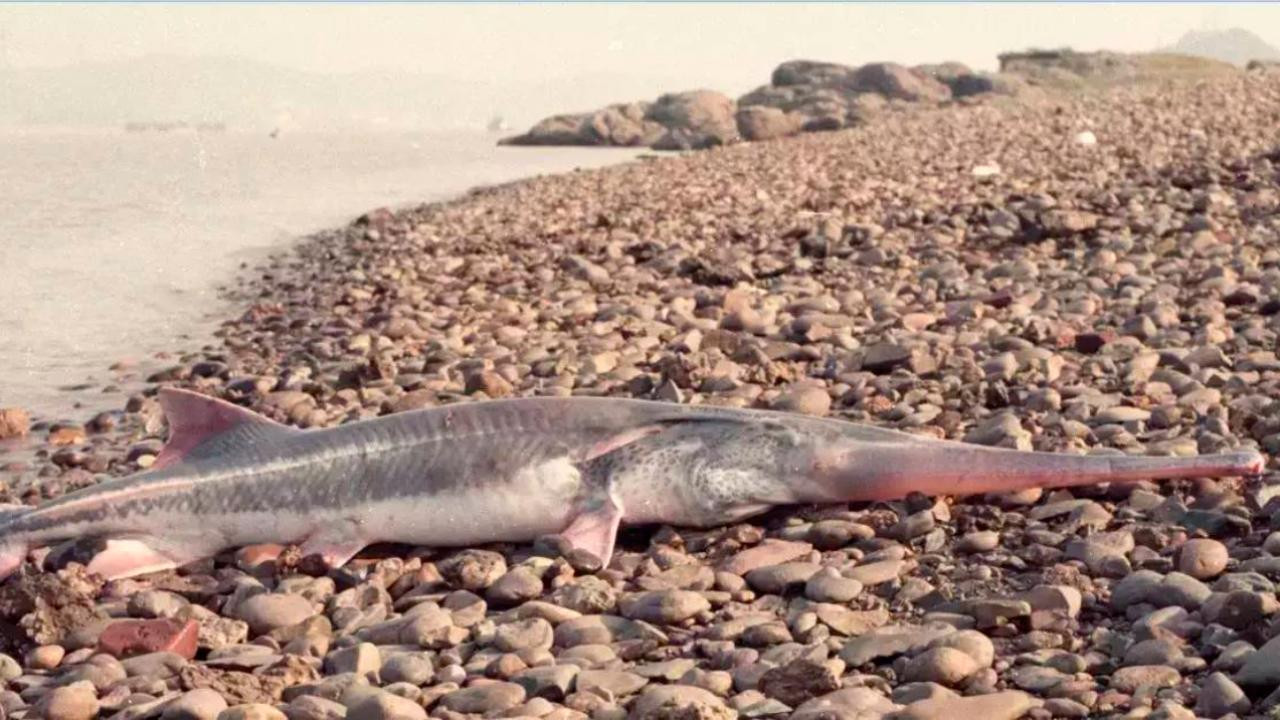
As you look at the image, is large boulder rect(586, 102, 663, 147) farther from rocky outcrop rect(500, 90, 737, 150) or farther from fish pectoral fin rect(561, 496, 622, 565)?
fish pectoral fin rect(561, 496, 622, 565)

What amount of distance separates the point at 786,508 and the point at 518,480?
110cm

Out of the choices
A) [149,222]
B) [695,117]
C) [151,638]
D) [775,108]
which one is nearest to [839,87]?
[775,108]

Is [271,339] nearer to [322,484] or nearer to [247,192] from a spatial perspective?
[322,484]

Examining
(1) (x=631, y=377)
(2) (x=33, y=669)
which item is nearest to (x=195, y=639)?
(2) (x=33, y=669)

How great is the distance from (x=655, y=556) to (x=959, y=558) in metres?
1.13

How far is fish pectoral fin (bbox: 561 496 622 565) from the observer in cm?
568

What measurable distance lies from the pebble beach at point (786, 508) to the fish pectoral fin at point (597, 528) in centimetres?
8

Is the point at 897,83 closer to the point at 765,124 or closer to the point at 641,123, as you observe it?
the point at 641,123

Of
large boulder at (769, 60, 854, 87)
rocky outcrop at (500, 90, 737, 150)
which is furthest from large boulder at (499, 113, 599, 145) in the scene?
large boulder at (769, 60, 854, 87)

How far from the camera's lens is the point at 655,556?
5699 millimetres

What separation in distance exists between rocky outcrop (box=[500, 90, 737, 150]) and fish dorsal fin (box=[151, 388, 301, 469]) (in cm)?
4863

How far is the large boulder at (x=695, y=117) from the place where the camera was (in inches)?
2052

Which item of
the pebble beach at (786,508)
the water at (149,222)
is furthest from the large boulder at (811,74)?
the pebble beach at (786,508)

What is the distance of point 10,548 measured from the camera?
19.7ft
